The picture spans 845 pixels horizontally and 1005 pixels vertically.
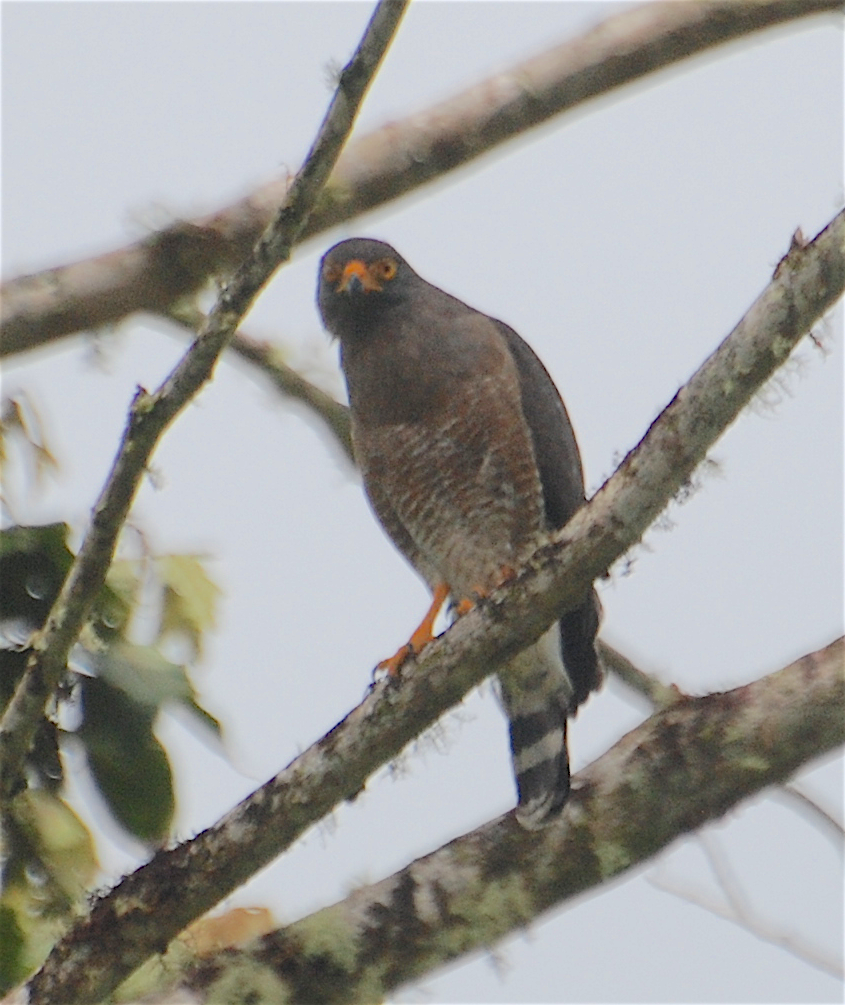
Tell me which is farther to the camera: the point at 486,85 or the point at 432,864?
the point at 486,85

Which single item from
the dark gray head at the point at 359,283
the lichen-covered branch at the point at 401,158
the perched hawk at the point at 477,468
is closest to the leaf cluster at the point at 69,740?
the lichen-covered branch at the point at 401,158

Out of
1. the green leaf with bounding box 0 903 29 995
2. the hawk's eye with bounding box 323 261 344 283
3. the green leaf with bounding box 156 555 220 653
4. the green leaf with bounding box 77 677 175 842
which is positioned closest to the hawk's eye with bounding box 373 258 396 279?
the hawk's eye with bounding box 323 261 344 283

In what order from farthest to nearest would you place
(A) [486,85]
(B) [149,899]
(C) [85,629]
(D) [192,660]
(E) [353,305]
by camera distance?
(E) [353,305] → (A) [486,85] → (D) [192,660] → (C) [85,629] → (B) [149,899]

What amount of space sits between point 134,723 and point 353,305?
6.79ft

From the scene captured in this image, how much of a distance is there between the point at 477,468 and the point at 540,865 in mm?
1497

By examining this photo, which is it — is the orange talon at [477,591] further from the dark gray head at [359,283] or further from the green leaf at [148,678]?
the green leaf at [148,678]

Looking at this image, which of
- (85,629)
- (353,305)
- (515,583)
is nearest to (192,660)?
(85,629)

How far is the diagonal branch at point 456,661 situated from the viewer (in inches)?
115

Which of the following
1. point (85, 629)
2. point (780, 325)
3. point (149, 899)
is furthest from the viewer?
point (85, 629)

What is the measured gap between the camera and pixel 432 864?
11.3 feet

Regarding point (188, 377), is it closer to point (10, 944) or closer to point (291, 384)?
→ point (10, 944)

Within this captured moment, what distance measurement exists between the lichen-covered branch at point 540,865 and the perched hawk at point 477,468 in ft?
2.83

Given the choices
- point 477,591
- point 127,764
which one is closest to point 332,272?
point 477,591

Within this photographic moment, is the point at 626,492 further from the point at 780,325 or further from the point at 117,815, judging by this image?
the point at 117,815
